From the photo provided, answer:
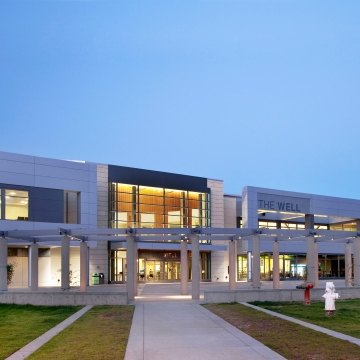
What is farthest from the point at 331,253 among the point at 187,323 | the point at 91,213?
the point at 187,323

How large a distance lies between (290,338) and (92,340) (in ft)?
16.5

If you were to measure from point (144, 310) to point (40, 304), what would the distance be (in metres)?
6.22

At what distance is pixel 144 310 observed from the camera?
2503 centimetres

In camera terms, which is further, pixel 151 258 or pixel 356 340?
pixel 151 258

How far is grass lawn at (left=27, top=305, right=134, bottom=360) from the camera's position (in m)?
13.7

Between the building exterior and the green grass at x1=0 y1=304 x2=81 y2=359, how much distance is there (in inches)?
327

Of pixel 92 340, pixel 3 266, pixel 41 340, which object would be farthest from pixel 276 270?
pixel 41 340

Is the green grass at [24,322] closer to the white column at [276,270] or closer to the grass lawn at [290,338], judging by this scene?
the grass lawn at [290,338]

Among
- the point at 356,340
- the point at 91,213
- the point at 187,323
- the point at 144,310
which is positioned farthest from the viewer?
the point at 91,213

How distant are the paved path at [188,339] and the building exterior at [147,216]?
1077 cm

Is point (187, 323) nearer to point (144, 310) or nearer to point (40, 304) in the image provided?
point (144, 310)

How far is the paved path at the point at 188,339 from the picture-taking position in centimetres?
1338

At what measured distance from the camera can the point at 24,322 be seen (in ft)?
69.2

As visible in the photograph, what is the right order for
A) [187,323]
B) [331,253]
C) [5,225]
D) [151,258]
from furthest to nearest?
[331,253], [151,258], [5,225], [187,323]
